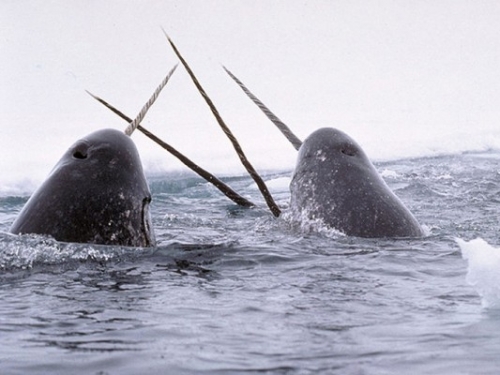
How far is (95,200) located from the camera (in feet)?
17.6

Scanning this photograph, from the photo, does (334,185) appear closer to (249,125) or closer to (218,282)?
(218,282)

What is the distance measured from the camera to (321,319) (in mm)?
3643

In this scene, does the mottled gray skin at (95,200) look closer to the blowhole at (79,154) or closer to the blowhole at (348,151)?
the blowhole at (79,154)

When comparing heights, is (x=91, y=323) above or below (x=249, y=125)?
below

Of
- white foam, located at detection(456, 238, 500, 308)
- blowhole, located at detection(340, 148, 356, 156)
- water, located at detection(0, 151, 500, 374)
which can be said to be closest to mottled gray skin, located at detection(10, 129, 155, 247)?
water, located at detection(0, 151, 500, 374)

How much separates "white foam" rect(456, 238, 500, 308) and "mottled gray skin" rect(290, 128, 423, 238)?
1694 millimetres

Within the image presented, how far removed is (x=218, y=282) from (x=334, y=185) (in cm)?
195

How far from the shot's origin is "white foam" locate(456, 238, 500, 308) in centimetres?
379

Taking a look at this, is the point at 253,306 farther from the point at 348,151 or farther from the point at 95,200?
the point at 348,151

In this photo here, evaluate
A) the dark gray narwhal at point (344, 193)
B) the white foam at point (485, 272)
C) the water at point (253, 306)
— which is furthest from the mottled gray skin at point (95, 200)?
the white foam at point (485, 272)

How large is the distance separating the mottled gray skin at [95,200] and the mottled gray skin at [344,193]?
138 cm

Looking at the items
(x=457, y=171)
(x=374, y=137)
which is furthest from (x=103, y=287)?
(x=374, y=137)

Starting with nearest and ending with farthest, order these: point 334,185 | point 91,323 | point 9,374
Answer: point 9,374 → point 91,323 → point 334,185

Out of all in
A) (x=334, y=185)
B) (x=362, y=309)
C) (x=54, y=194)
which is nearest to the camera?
(x=362, y=309)
